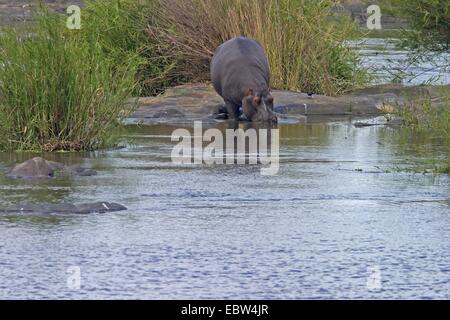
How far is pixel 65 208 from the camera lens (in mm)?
9688

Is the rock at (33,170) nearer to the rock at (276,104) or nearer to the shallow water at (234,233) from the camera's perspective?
the shallow water at (234,233)

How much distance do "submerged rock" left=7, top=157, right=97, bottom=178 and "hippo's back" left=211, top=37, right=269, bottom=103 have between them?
5782 millimetres

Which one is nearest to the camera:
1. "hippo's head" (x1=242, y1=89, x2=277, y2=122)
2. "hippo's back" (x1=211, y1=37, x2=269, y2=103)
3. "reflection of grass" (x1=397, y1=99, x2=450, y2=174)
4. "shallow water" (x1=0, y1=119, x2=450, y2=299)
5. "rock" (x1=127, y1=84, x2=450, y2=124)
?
"shallow water" (x1=0, y1=119, x2=450, y2=299)

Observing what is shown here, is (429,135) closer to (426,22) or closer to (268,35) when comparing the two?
(426,22)

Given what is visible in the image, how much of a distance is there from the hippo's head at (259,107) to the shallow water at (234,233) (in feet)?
13.2

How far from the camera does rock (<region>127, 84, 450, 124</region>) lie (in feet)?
57.8

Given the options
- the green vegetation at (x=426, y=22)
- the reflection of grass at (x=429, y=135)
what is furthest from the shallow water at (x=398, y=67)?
the reflection of grass at (x=429, y=135)

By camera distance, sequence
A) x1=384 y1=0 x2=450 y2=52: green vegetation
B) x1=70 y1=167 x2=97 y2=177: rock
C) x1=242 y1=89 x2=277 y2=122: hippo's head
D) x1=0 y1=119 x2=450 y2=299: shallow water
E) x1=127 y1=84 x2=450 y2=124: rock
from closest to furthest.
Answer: x1=0 y1=119 x2=450 y2=299: shallow water
x1=70 y1=167 x2=97 y2=177: rock
x1=242 y1=89 x2=277 y2=122: hippo's head
x1=384 y1=0 x2=450 y2=52: green vegetation
x1=127 y1=84 x2=450 y2=124: rock

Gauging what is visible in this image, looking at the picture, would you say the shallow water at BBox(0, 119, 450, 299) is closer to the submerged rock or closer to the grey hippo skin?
the submerged rock

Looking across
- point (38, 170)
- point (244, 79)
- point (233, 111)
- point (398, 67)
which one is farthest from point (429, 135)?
point (398, 67)

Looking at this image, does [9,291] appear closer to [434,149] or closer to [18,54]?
[18,54]

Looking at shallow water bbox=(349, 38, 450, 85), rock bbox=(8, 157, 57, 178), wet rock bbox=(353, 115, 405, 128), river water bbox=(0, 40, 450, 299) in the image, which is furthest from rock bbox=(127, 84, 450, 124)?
rock bbox=(8, 157, 57, 178)
